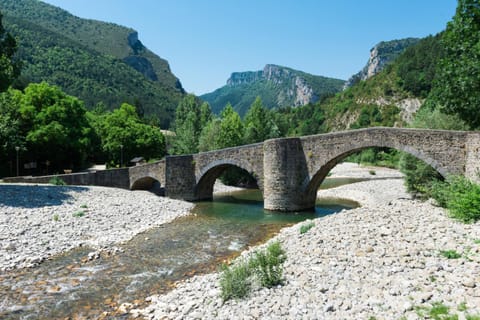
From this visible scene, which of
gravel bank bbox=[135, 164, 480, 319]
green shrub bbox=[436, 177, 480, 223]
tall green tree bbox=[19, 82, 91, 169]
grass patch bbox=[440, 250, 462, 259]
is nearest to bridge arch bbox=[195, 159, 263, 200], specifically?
green shrub bbox=[436, 177, 480, 223]

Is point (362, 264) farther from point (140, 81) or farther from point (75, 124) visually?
point (140, 81)

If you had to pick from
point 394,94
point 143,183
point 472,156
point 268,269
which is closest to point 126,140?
point 143,183

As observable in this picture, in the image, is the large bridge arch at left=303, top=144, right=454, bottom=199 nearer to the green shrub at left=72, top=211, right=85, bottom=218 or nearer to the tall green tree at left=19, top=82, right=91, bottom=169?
the green shrub at left=72, top=211, right=85, bottom=218

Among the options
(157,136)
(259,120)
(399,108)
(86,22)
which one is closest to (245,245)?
(259,120)

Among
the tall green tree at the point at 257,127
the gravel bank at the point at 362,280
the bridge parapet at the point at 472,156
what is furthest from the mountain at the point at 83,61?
the gravel bank at the point at 362,280

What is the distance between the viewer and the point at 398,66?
9156 centimetres

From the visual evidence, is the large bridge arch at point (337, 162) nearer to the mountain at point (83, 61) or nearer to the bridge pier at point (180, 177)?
the bridge pier at point (180, 177)

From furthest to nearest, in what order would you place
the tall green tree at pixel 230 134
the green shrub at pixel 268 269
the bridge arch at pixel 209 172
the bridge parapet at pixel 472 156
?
the tall green tree at pixel 230 134
the bridge arch at pixel 209 172
the bridge parapet at pixel 472 156
the green shrub at pixel 268 269

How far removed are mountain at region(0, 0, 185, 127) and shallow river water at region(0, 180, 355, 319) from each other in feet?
258

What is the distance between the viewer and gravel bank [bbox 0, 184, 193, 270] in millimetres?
12414

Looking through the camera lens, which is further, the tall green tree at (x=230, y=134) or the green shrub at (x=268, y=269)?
the tall green tree at (x=230, y=134)

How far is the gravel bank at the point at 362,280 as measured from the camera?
5.72m

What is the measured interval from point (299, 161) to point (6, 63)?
16783 mm

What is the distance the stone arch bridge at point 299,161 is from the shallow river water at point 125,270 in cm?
340
